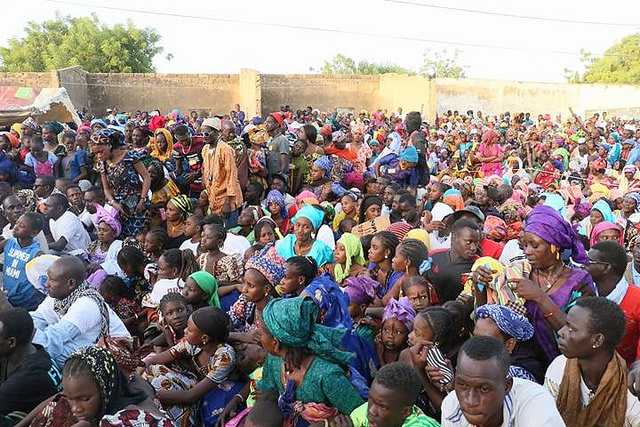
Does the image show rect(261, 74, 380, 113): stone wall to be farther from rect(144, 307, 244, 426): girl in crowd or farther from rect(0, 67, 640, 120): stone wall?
rect(144, 307, 244, 426): girl in crowd

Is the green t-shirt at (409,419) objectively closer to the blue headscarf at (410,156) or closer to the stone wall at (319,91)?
the blue headscarf at (410,156)

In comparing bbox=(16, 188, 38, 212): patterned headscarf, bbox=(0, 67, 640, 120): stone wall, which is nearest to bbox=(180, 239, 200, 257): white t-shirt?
bbox=(16, 188, 38, 212): patterned headscarf

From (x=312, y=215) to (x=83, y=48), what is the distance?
26.5 meters

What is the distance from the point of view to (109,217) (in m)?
6.23

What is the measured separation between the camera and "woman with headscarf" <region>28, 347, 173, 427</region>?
2584 millimetres

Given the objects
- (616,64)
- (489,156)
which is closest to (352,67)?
(616,64)

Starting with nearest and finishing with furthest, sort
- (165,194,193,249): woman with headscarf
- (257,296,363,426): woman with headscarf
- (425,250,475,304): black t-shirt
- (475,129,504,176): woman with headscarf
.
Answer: (257,296,363,426): woman with headscarf < (425,250,475,304): black t-shirt < (165,194,193,249): woman with headscarf < (475,129,504,176): woman with headscarf

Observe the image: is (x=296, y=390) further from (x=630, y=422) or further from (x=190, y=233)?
(x=190, y=233)

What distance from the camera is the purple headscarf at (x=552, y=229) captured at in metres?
3.39

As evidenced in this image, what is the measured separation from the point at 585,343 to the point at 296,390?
50.0 inches

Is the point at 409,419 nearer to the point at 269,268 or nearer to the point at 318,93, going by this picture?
the point at 269,268

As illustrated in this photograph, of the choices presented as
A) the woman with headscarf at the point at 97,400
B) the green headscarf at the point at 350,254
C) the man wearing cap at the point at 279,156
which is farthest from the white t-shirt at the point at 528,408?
the man wearing cap at the point at 279,156

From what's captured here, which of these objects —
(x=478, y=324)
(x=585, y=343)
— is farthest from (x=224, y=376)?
(x=585, y=343)

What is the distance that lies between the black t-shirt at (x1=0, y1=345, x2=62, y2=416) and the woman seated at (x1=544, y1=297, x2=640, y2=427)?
2.54 m
